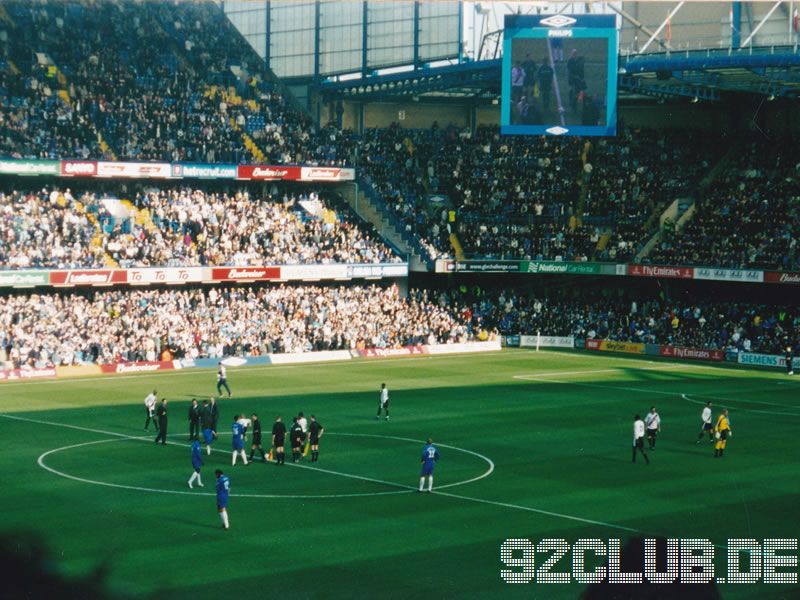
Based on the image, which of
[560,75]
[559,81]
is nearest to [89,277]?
[559,81]

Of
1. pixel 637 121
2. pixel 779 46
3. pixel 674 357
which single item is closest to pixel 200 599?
pixel 779 46

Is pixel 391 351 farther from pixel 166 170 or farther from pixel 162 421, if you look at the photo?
pixel 162 421

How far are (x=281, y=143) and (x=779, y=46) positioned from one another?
30919 millimetres

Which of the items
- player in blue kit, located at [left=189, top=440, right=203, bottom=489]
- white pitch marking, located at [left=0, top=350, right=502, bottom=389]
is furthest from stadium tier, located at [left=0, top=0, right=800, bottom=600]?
white pitch marking, located at [left=0, top=350, right=502, bottom=389]

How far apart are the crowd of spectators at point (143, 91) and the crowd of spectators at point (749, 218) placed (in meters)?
23.3

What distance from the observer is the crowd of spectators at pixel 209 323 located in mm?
57969

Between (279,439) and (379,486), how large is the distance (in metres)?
3.98

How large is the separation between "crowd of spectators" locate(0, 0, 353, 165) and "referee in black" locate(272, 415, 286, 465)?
33.2 metres

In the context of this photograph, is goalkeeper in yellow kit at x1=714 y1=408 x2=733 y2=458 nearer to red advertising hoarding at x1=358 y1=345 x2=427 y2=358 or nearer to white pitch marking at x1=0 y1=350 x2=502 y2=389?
white pitch marking at x1=0 y1=350 x2=502 y2=389

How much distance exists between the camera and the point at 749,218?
Result: 7412 centimetres

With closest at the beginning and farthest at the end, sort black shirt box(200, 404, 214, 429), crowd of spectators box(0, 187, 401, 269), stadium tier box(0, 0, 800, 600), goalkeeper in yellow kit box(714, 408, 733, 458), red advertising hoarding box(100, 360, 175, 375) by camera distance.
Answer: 1. stadium tier box(0, 0, 800, 600)
2. black shirt box(200, 404, 214, 429)
3. goalkeeper in yellow kit box(714, 408, 733, 458)
4. red advertising hoarding box(100, 360, 175, 375)
5. crowd of spectators box(0, 187, 401, 269)

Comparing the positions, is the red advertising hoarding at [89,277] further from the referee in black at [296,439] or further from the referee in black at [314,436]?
the referee in black at [314,436]

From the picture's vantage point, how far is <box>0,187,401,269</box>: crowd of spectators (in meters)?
61.4

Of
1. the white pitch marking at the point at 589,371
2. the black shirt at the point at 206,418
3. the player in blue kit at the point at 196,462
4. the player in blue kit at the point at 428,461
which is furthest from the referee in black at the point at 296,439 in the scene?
the white pitch marking at the point at 589,371
